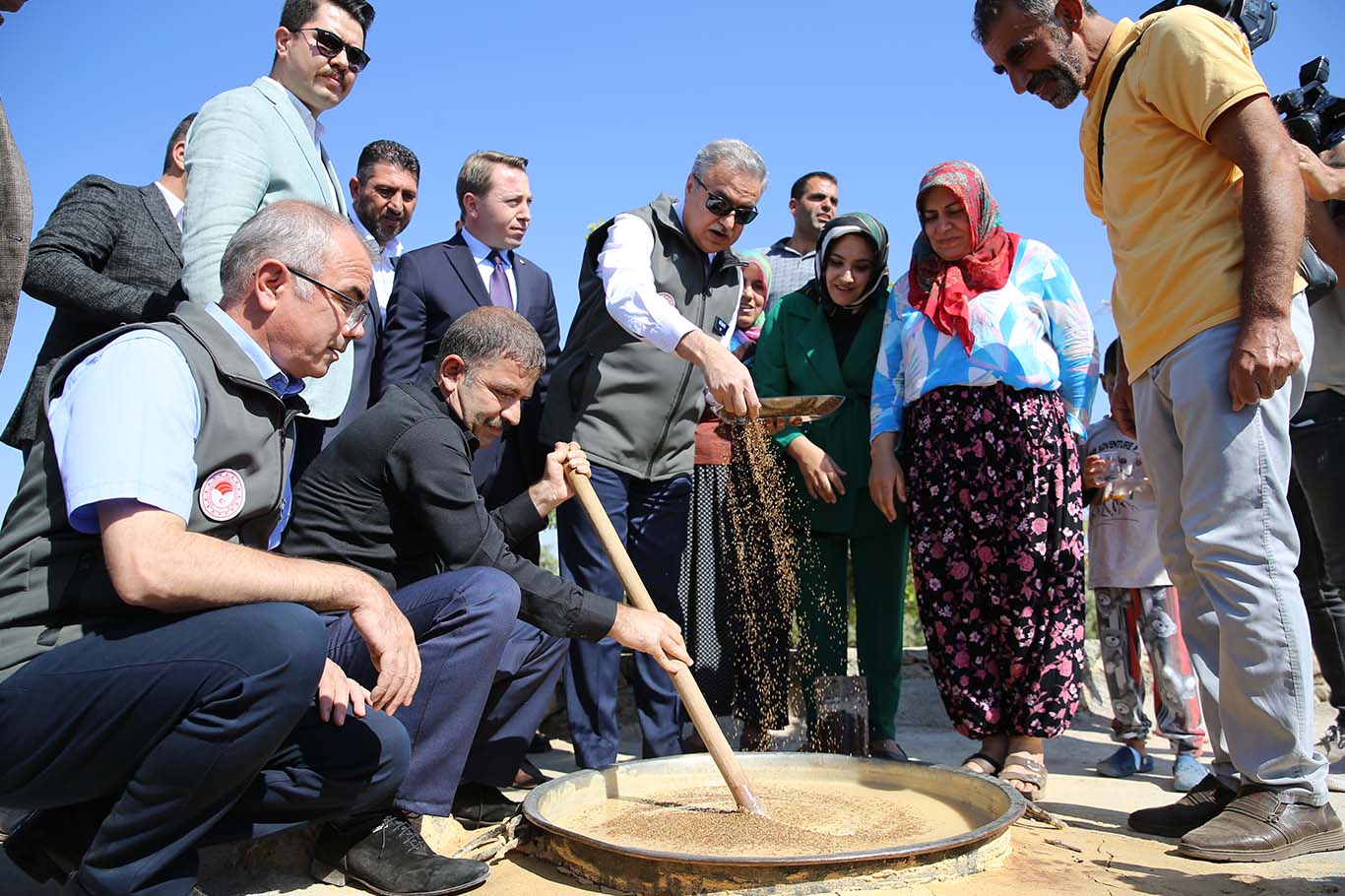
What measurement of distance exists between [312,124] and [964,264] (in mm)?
2272

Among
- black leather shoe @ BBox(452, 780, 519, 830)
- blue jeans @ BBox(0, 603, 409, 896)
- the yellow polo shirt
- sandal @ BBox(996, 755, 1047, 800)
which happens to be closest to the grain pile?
black leather shoe @ BBox(452, 780, 519, 830)

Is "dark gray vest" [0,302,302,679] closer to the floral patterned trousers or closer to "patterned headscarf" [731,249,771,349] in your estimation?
the floral patterned trousers

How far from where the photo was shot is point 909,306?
407 centimetres

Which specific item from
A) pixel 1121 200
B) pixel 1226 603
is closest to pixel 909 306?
pixel 1121 200

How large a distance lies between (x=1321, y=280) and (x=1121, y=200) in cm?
58

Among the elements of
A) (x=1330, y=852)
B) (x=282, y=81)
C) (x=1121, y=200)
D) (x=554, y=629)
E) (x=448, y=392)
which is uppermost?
(x=282, y=81)

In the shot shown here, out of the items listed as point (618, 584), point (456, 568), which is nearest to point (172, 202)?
point (456, 568)

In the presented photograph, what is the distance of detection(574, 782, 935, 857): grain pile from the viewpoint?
2.70 meters

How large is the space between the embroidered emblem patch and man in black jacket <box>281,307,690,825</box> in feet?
1.87

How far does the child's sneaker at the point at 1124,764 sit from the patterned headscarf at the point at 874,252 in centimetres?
198

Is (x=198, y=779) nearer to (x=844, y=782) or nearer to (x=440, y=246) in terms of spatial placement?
(x=844, y=782)

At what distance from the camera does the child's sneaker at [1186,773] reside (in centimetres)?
383

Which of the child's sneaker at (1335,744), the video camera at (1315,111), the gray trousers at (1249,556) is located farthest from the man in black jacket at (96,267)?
the child's sneaker at (1335,744)

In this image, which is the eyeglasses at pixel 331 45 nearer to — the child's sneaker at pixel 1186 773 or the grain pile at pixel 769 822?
the grain pile at pixel 769 822
